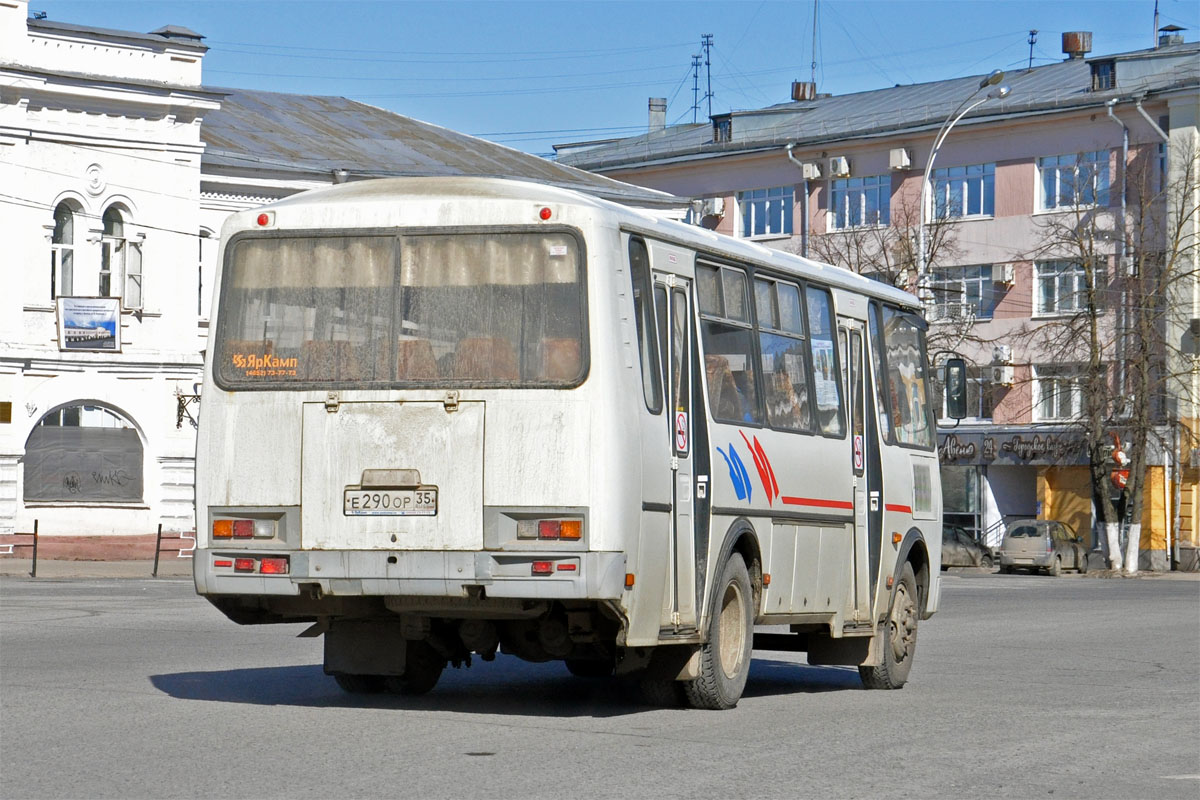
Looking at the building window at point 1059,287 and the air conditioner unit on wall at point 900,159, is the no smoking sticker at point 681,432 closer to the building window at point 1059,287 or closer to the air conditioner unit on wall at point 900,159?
the building window at point 1059,287

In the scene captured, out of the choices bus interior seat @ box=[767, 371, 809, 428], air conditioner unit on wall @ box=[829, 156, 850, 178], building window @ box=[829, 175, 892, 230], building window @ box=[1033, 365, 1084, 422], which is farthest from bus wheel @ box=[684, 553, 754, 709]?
air conditioner unit on wall @ box=[829, 156, 850, 178]

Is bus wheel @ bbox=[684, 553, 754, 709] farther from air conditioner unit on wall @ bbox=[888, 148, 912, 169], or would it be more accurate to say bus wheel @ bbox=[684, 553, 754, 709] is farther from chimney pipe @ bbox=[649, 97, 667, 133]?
chimney pipe @ bbox=[649, 97, 667, 133]

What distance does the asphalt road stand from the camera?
29.3ft

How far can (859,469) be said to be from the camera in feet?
47.4

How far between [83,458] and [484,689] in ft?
96.9

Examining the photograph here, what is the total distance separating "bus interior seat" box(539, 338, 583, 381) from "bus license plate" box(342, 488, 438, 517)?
92cm

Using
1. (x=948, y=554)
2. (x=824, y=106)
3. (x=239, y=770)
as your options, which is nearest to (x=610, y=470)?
(x=239, y=770)

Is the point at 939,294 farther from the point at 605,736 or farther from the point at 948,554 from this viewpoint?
the point at 605,736

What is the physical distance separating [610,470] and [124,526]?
107 ft

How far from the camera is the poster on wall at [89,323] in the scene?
134 feet

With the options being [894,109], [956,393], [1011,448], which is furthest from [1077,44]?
[956,393]

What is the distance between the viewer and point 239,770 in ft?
29.6

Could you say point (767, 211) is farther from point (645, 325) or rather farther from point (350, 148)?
point (645, 325)

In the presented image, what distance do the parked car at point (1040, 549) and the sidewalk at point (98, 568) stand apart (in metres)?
21.8
